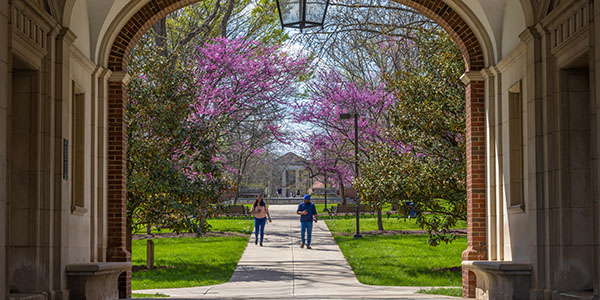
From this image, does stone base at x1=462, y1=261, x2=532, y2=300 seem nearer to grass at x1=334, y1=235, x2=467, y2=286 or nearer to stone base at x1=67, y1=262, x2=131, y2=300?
grass at x1=334, y1=235, x2=467, y2=286

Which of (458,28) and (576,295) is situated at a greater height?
(458,28)

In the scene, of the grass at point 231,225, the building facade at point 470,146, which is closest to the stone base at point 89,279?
the building facade at point 470,146

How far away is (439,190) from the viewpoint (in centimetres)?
1593

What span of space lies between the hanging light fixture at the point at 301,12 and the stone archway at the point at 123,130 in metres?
3.10

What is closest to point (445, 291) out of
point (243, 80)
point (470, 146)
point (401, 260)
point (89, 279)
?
point (470, 146)

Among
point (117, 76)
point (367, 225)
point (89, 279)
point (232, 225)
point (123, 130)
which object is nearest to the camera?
point (89, 279)

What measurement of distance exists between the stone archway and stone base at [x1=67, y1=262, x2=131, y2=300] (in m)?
1.59

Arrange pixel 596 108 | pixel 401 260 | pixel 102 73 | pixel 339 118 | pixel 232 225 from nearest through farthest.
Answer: pixel 596 108, pixel 102 73, pixel 401 260, pixel 232 225, pixel 339 118

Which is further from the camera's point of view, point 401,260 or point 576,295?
point 401,260

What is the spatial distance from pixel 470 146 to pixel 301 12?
4.09 meters

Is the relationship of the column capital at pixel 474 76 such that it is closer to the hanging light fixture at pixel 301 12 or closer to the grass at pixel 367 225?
the hanging light fixture at pixel 301 12

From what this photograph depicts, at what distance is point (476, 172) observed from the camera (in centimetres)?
1210

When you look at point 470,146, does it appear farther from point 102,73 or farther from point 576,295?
point 102,73

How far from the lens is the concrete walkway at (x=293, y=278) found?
512 inches
